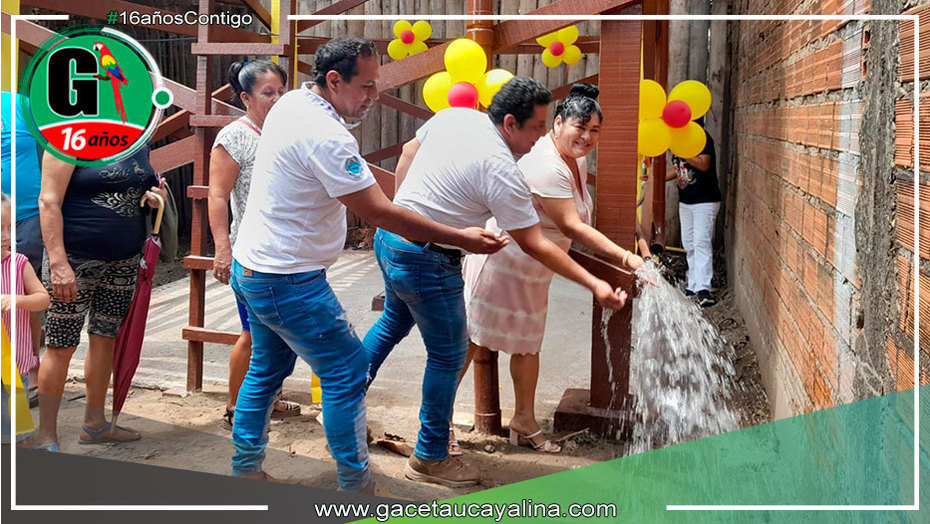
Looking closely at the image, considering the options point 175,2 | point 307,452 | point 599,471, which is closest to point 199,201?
point 307,452

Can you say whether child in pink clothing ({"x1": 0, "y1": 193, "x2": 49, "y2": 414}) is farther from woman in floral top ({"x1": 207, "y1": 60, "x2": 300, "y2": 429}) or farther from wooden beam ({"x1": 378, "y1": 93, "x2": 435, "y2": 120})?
wooden beam ({"x1": 378, "y1": 93, "x2": 435, "y2": 120})

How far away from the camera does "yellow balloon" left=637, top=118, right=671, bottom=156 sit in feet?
15.4

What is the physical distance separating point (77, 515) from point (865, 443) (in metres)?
2.47

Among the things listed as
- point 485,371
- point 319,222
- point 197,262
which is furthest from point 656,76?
point 319,222

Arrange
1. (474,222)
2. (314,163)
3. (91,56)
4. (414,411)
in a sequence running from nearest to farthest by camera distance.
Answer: (314,163) → (474,222) → (91,56) → (414,411)

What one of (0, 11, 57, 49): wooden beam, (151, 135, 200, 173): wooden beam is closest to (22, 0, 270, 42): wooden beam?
(0, 11, 57, 49): wooden beam

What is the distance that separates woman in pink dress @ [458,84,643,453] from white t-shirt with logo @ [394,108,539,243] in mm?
320

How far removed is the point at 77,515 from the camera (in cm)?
284

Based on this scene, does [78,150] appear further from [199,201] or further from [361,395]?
[361,395]

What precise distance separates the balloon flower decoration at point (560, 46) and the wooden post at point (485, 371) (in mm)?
2726

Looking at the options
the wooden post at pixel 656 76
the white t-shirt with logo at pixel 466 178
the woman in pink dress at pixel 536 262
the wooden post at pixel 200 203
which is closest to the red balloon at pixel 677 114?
the wooden post at pixel 656 76

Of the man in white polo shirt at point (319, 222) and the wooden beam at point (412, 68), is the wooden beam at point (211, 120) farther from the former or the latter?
the man in white polo shirt at point (319, 222)

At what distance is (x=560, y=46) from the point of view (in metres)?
6.69

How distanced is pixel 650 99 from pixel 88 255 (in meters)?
2.92
